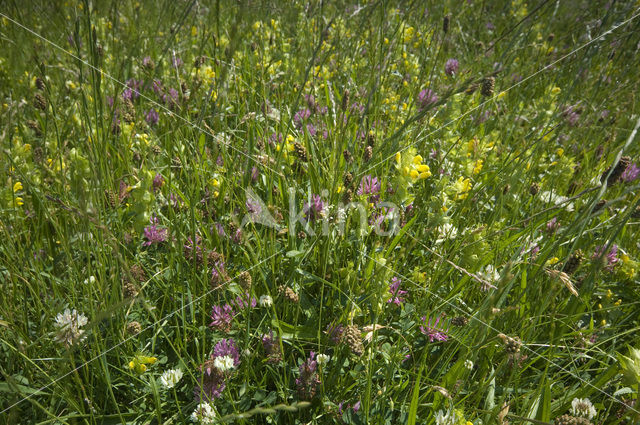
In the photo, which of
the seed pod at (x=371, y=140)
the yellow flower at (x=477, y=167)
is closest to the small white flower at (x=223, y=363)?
the seed pod at (x=371, y=140)

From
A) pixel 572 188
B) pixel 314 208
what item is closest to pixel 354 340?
pixel 314 208

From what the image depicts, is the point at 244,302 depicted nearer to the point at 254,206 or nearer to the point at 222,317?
the point at 222,317

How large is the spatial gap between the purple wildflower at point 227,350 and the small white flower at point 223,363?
3 cm

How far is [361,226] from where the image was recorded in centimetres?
113

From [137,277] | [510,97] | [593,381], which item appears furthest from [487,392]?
[510,97]

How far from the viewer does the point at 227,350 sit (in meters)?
1.08

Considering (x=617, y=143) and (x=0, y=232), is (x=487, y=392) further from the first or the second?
(x=617, y=143)

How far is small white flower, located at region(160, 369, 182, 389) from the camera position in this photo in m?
1.01

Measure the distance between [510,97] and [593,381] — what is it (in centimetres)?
194

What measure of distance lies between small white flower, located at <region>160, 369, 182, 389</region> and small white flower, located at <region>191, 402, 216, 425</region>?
0.09m

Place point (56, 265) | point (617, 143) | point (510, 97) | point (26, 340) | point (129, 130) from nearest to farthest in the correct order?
point (26, 340), point (56, 265), point (129, 130), point (617, 143), point (510, 97)

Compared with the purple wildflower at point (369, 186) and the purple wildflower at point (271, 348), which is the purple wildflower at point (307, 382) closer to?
the purple wildflower at point (271, 348)

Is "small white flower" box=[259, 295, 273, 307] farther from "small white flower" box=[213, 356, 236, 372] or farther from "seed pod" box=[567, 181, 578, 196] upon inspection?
"seed pod" box=[567, 181, 578, 196]

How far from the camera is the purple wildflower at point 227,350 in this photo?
1.06 m
